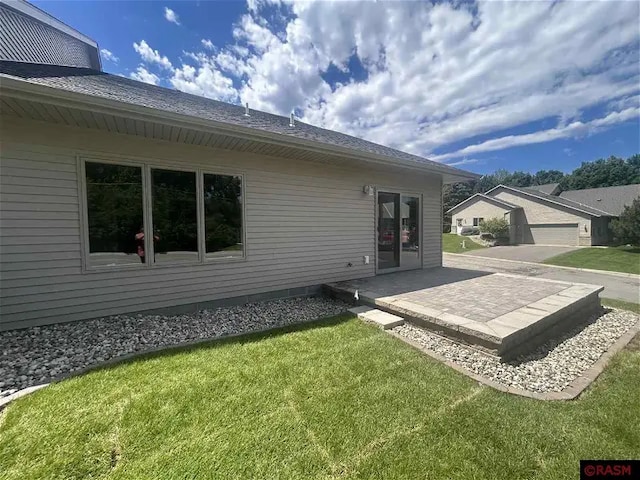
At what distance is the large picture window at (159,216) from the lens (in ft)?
13.4

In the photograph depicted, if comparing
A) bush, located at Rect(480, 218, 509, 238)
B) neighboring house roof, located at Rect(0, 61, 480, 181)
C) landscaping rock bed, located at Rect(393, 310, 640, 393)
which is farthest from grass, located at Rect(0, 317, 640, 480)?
bush, located at Rect(480, 218, 509, 238)

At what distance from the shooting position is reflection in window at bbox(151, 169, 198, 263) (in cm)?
449

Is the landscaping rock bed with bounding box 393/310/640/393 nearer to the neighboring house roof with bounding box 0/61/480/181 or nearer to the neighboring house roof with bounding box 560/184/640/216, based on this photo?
the neighboring house roof with bounding box 0/61/480/181

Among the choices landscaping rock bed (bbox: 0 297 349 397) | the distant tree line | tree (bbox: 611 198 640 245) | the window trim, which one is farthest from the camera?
the distant tree line

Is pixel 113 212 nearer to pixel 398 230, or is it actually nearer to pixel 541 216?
pixel 398 230

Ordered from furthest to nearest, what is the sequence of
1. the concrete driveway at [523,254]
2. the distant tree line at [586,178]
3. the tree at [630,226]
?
the distant tree line at [586,178], the tree at [630,226], the concrete driveway at [523,254]

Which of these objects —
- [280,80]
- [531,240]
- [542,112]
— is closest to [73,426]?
[280,80]

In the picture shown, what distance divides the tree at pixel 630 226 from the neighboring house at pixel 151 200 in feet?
64.0

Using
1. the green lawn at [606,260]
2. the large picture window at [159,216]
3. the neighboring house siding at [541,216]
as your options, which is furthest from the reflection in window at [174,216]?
the neighboring house siding at [541,216]

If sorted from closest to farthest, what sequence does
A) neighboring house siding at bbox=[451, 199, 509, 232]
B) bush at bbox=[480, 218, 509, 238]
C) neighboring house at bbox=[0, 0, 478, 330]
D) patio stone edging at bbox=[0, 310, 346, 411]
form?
1. patio stone edging at bbox=[0, 310, 346, 411]
2. neighboring house at bbox=[0, 0, 478, 330]
3. bush at bbox=[480, 218, 509, 238]
4. neighboring house siding at bbox=[451, 199, 509, 232]

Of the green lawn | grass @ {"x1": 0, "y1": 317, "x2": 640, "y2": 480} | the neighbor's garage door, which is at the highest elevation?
the neighbor's garage door

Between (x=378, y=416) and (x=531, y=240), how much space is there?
2794 cm

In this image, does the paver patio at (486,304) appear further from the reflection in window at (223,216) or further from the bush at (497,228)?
the bush at (497,228)

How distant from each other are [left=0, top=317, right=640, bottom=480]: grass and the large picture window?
6.87 feet
